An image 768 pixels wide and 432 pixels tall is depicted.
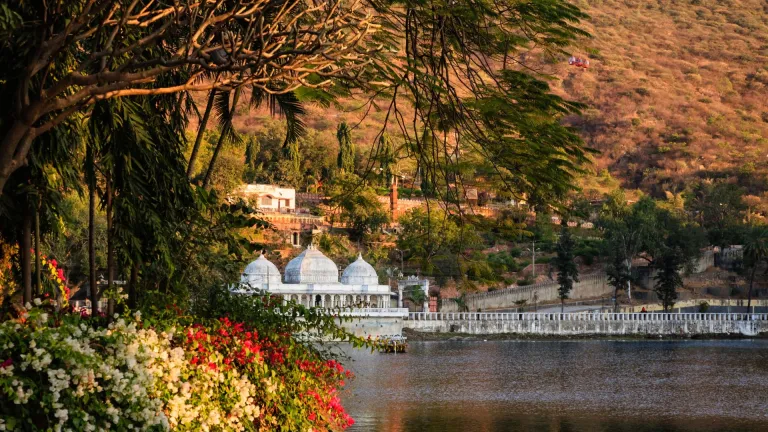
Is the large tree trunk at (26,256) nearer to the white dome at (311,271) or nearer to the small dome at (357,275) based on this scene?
the white dome at (311,271)

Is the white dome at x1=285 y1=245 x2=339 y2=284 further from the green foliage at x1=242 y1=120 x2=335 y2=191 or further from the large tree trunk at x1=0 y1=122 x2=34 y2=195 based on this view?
the large tree trunk at x1=0 y1=122 x2=34 y2=195

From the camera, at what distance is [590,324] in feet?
247

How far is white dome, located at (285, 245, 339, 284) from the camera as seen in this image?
221ft

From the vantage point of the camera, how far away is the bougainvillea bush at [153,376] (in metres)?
8.49

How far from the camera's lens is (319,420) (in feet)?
44.3

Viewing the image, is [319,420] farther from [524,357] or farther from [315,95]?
[524,357]

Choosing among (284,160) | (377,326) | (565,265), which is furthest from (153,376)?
(284,160)

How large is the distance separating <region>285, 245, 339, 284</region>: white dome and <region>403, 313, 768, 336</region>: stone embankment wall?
20.8 feet

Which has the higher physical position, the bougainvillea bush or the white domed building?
the white domed building

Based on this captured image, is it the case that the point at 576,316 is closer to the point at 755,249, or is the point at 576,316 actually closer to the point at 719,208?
the point at 755,249

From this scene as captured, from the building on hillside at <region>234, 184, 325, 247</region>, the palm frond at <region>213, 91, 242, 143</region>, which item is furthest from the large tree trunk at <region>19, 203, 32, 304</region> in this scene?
the building on hillside at <region>234, 184, 325, 247</region>

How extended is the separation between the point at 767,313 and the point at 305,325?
7333cm

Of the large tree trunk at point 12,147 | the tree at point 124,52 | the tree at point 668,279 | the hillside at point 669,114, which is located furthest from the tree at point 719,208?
the large tree trunk at point 12,147

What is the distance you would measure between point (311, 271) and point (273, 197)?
25.7 m
